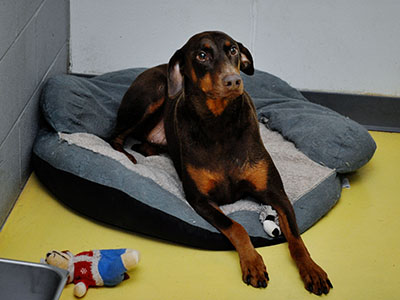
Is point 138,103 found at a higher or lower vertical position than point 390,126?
higher

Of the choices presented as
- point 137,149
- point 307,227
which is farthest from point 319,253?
point 137,149

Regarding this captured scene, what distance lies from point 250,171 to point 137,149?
1040 millimetres

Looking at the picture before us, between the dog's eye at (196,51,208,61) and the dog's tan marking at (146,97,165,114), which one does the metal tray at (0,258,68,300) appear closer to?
the dog's eye at (196,51,208,61)

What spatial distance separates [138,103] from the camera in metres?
3.72

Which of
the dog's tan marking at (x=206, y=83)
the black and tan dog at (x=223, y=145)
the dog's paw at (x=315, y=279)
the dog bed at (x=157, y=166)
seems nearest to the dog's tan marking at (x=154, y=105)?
the dog bed at (x=157, y=166)

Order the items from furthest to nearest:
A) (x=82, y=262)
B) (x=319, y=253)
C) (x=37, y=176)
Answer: (x=37, y=176)
(x=319, y=253)
(x=82, y=262)

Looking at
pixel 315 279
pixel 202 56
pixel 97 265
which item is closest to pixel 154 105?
pixel 202 56

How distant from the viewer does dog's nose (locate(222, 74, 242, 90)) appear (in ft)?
8.80

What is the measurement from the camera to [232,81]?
268 centimetres

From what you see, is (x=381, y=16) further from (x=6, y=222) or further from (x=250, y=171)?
(x=6, y=222)

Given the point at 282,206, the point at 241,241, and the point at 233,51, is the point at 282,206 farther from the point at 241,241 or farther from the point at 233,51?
Result: the point at 233,51

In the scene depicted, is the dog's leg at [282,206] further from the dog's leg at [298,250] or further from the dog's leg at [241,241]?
the dog's leg at [241,241]

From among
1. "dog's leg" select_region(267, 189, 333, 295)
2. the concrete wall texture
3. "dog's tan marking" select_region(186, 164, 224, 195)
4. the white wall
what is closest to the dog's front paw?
"dog's leg" select_region(267, 189, 333, 295)

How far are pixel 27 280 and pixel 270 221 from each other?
1256 mm
